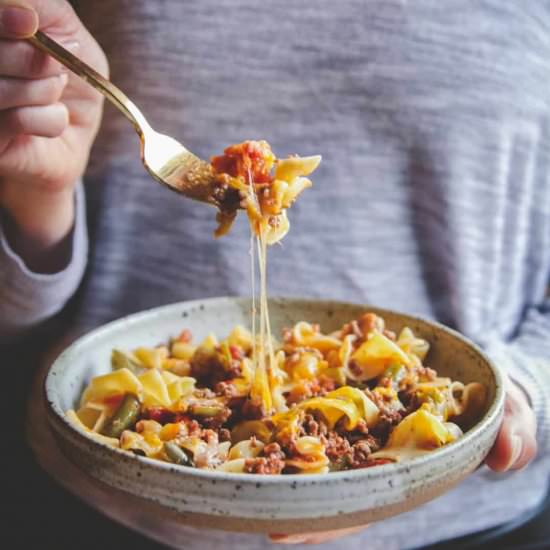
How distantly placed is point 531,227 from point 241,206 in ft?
4.19

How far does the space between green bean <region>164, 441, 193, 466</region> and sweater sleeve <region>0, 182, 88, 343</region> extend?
0.80 m

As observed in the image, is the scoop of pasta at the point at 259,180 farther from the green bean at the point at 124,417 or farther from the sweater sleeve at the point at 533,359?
the sweater sleeve at the point at 533,359

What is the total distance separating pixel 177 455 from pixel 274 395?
328 millimetres

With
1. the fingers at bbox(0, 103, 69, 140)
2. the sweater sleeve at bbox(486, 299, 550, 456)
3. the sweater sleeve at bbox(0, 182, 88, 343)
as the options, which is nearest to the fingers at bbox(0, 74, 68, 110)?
the fingers at bbox(0, 103, 69, 140)

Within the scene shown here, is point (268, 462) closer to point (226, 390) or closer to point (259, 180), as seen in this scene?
point (226, 390)

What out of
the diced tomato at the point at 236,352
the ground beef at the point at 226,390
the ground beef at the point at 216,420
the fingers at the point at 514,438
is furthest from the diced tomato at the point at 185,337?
the fingers at the point at 514,438

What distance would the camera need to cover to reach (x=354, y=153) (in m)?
2.23

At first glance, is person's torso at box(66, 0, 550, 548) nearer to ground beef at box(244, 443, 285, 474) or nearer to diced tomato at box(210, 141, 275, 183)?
diced tomato at box(210, 141, 275, 183)

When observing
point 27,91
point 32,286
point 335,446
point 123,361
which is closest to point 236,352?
point 123,361

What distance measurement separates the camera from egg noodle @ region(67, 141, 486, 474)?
1377 mm

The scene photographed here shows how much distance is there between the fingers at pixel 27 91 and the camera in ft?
4.64

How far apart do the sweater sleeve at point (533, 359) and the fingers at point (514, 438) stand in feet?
0.38

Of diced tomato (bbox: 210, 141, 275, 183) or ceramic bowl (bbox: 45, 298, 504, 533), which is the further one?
diced tomato (bbox: 210, 141, 275, 183)

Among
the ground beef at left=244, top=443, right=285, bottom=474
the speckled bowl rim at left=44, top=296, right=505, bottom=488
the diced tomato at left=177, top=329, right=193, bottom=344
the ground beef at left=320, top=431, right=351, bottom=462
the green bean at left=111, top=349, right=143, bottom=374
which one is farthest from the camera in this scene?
the diced tomato at left=177, top=329, right=193, bottom=344
